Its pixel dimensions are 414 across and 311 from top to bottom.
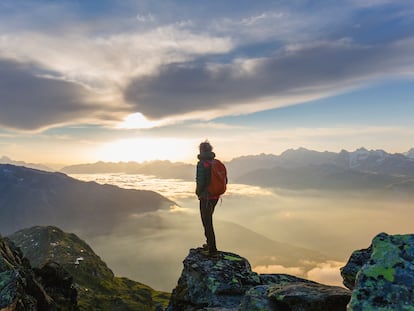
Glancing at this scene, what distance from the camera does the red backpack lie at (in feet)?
69.2

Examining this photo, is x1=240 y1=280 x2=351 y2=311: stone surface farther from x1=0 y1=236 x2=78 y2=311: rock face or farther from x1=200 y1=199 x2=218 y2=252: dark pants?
x1=0 y1=236 x2=78 y2=311: rock face

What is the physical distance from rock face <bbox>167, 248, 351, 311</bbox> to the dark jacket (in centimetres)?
469

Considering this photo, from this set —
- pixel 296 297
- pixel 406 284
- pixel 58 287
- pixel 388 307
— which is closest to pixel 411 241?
pixel 406 284

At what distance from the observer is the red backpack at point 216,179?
2109 centimetres

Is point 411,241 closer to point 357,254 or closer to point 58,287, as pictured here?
point 357,254

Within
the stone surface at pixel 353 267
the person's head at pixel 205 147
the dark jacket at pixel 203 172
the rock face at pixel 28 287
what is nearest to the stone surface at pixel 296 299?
the stone surface at pixel 353 267

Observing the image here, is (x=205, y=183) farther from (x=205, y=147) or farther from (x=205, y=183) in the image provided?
(x=205, y=147)

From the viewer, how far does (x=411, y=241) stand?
10.9 m

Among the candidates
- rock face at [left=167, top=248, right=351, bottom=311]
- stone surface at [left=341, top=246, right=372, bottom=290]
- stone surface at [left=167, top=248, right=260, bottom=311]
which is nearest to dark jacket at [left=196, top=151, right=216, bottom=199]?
stone surface at [left=167, top=248, right=260, bottom=311]

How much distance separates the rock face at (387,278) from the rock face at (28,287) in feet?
59.4

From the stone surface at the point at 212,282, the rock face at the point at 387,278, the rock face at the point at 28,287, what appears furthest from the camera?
the stone surface at the point at 212,282

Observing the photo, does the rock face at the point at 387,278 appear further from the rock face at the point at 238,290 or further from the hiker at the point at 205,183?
the hiker at the point at 205,183

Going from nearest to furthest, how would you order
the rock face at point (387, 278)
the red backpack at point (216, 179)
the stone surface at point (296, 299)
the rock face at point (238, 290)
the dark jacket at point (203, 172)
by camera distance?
the rock face at point (387, 278), the stone surface at point (296, 299), the rock face at point (238, 290), the dark jacket at point (203, 172), the red backpack at point (216, 179)

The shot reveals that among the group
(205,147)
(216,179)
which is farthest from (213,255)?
(205,147)
